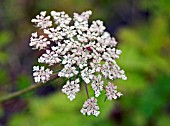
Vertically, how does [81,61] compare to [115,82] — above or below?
above

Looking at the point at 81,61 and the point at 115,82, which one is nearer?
the point at 81,61

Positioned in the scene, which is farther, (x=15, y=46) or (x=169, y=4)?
(x=15, y=46)

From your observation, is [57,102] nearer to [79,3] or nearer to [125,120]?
[125,120]

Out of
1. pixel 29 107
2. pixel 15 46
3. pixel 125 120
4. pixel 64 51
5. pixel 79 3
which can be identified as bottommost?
pixel 125 120

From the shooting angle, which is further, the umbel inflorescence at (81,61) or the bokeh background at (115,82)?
the bokeh background at (115,82)

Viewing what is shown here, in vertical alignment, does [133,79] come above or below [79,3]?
below

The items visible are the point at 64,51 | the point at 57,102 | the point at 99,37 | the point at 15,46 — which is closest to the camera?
the point at 64,51

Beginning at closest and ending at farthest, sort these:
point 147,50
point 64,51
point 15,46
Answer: point 64,51, point 147,50, point 15,46

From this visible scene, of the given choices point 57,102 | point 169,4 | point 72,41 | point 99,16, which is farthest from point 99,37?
point 99,16
